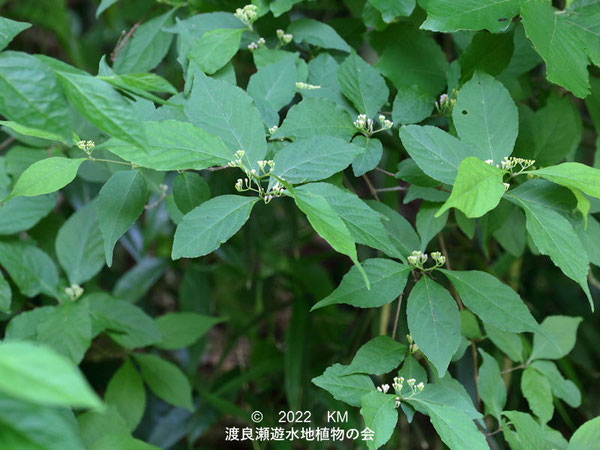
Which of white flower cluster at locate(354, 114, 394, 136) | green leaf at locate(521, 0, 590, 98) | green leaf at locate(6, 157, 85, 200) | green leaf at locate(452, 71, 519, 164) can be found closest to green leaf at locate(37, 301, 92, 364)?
green leaf at locate(6, 157, 85, 200)

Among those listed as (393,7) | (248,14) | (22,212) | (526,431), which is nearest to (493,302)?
(526,431)

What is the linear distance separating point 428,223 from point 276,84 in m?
0.26

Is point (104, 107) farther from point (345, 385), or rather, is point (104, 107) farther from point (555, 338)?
point (555, 338)

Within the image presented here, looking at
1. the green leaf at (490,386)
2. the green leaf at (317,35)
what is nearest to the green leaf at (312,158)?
the green leaf at (317,35)

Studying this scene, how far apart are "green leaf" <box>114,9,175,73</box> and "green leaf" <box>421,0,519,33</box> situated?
43 centimetres

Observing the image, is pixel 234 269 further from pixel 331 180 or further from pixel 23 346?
pixel 23 346

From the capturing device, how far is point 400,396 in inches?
25.1

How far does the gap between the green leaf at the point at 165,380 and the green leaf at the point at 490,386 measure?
0.48m

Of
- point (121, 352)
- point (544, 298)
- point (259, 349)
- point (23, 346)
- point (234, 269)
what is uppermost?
point (23, 346)

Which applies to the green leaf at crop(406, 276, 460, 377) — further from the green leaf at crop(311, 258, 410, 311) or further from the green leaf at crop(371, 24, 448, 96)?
the green leaf at crop(371, 24, 448, 96)

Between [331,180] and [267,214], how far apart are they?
2.69 ft

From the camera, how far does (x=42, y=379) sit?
305 millimetres

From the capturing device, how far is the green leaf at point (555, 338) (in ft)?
2.67

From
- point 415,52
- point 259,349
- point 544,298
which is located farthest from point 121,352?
point 544,298
